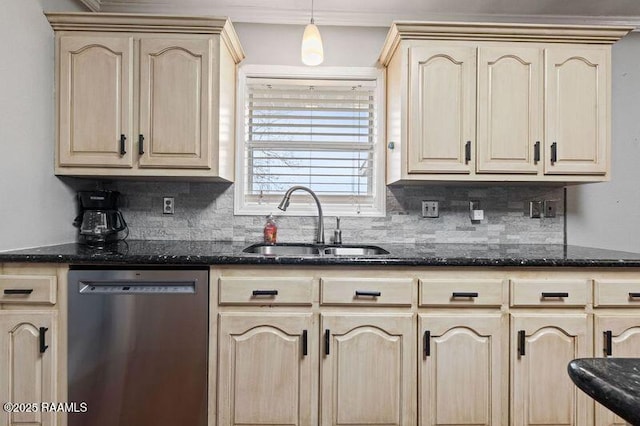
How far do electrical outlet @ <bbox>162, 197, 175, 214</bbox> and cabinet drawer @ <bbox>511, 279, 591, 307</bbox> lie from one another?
199 centimetres

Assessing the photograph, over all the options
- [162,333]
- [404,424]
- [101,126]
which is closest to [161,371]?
[162,333]

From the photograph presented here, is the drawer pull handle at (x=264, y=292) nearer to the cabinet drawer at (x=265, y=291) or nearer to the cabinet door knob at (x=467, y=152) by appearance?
the cabinet drawer at (x=265, y=291)

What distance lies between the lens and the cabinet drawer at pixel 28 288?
5.18ft

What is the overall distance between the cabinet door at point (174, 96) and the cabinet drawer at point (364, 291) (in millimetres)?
1038

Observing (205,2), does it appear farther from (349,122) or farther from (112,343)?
(112,343)

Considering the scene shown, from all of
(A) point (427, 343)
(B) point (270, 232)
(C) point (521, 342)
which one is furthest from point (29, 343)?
(C) point (521, 342)

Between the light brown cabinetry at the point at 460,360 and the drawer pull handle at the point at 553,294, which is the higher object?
the drawer pull handle at the point at 553,294

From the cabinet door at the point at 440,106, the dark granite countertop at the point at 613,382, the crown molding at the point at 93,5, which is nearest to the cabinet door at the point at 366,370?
the cabinet door at the point at 440,106

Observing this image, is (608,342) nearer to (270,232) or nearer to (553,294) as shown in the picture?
(553,294)

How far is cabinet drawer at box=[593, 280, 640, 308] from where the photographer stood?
1.65m

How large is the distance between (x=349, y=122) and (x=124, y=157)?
138 cm

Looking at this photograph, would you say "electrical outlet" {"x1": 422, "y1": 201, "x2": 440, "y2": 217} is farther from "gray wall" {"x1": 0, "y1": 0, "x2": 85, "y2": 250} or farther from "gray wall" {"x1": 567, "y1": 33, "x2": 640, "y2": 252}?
"gray wall" {"x1": 0, "y1": 0, "x2": 85, "y2": 250}

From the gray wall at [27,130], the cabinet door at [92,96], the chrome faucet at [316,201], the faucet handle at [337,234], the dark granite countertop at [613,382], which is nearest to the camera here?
the dark granite countertop at [613,382]

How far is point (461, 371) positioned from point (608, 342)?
687mm
